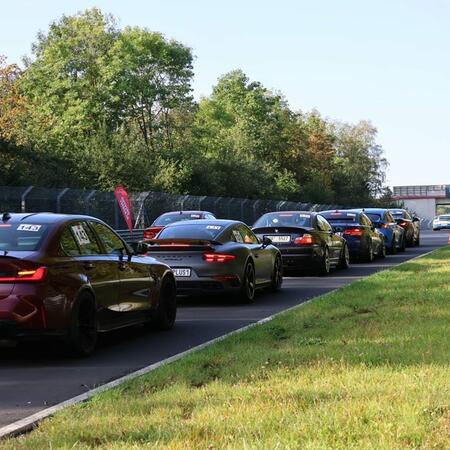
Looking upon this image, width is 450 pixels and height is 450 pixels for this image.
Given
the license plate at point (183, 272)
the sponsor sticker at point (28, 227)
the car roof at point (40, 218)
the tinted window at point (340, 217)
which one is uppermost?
the car roof at point (40, 218)

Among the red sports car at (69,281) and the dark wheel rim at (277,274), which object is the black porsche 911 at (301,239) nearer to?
the dark wheel rim at (277,274)

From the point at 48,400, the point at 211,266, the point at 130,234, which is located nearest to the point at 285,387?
the point at 48,400

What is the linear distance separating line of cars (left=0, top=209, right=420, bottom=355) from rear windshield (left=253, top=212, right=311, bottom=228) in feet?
13.6

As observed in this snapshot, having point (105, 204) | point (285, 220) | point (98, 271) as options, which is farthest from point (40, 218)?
point (105, 204)

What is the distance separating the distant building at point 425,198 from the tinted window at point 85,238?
437 ft

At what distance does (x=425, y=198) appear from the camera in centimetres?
14538

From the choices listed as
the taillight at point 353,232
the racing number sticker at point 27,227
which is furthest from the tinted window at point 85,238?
the taillight at point 353,232

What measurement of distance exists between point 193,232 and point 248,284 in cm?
125

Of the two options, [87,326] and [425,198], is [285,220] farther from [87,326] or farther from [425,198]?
[425,198]

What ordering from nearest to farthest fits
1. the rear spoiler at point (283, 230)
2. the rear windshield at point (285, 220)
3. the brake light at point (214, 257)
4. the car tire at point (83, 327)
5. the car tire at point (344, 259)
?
the car tire at point (83, 327) < the brake light at point (214, 257) < the rear spoiler at point (283, 230) < the rear windshield at point (285, 220) < the car tire at point (344, 259)

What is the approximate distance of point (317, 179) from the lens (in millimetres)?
90625

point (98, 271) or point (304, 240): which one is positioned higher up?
point (98, 271)

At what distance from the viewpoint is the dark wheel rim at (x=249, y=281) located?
1496 cm

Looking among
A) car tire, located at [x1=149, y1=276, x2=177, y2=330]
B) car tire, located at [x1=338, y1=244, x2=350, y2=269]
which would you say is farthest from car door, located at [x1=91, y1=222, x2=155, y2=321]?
car tire, located at [x1=338, y1=244, x2=350, y2=269]
